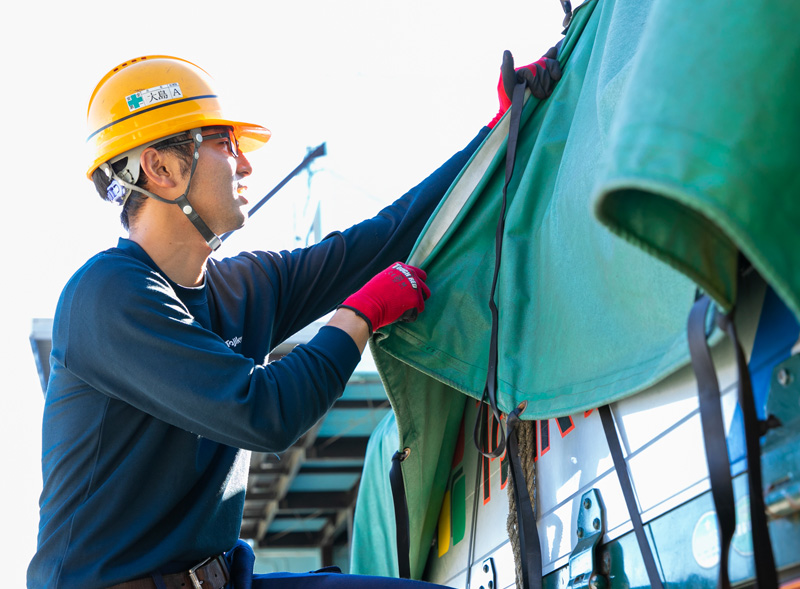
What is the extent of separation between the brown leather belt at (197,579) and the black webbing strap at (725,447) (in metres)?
1.49

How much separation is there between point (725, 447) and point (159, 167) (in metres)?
2.09

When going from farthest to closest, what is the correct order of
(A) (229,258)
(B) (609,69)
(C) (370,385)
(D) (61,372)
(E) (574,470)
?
(C) (370,385)
(A) (229,258)
(D) (61,372)
(E) (574,470)
(B) (609,69)

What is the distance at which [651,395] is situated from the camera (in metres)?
1.72

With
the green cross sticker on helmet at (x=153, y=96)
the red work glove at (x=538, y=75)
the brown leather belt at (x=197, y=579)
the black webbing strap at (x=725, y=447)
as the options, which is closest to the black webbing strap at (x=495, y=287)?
the red work glove at (x=538, y=75)

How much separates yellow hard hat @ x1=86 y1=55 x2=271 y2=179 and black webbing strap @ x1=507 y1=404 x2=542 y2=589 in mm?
1515

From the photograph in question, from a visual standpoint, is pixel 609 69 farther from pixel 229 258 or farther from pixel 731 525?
pixel 229 258

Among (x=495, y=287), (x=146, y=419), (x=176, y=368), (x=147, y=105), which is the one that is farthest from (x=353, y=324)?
(x=147, y=105)

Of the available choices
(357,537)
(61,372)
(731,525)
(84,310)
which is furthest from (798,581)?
(357,537)

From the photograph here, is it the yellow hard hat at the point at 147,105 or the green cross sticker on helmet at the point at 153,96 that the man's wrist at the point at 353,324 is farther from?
the green cross sticker on helmet at the point at 153,96

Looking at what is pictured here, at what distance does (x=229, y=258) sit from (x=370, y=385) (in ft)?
18.6

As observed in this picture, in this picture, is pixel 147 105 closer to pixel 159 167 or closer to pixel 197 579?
pixel 159 167

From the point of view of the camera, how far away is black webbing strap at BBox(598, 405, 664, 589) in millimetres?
1652

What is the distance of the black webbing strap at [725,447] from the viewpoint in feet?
4.04

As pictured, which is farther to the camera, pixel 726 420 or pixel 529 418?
pixel 529 418
